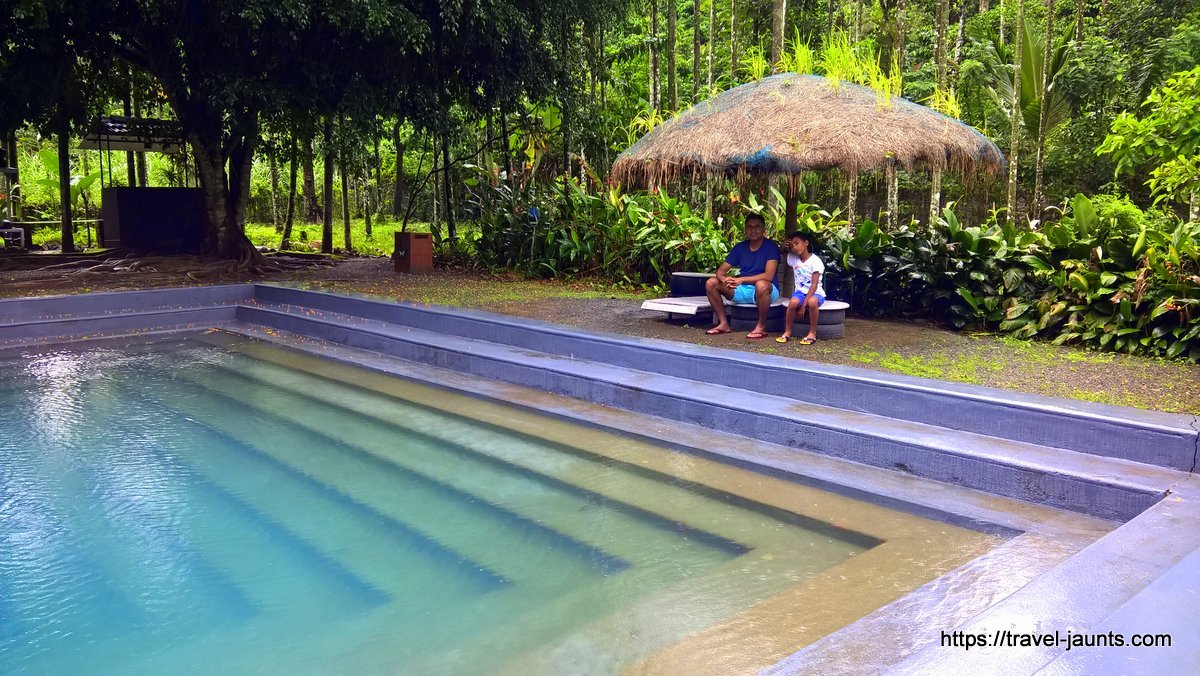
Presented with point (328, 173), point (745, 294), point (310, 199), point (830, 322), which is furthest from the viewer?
point (310, 199)

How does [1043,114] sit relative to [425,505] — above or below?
above

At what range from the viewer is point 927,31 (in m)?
22.0

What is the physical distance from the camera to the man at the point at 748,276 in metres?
7.77

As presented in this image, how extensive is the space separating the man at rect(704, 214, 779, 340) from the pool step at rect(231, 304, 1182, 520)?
53.4 inches

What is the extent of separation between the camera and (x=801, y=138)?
7492mm

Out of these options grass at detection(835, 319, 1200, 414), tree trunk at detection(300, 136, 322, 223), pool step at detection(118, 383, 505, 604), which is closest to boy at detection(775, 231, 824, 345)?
grass at detection(835, 319, 1200, 414)

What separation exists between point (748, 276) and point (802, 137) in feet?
4.44

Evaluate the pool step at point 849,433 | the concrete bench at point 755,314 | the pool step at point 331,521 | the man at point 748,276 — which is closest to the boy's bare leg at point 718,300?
the man at point 748,276

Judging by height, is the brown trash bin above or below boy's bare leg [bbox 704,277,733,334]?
above

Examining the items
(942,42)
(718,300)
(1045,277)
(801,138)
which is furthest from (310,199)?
(1045,277)

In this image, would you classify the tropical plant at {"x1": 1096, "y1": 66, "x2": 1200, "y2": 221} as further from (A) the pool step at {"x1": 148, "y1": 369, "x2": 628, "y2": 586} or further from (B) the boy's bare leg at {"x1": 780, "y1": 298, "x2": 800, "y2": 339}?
(A) the pool step at {"x1": 148, "y1": 369, "x2": 628, "y2": 586}

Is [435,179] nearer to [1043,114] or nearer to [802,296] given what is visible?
[802,296]

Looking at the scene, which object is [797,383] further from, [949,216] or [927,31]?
[927,31]

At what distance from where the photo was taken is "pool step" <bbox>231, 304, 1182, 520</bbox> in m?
4.25
